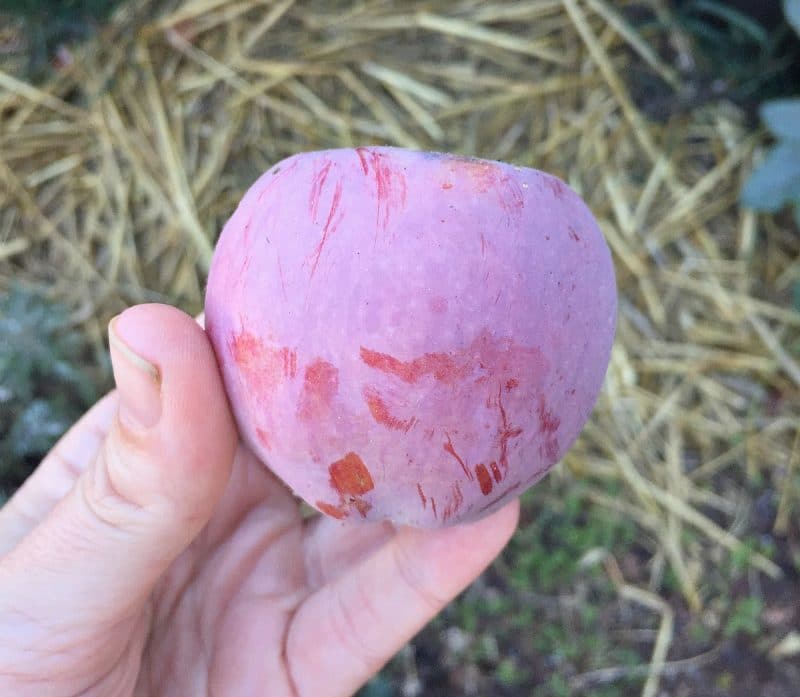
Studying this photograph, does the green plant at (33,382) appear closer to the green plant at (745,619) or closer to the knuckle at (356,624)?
the knuckle at (356,624)

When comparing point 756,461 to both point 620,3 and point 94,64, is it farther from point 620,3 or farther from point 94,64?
point 94,64

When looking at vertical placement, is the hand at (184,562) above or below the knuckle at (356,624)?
above

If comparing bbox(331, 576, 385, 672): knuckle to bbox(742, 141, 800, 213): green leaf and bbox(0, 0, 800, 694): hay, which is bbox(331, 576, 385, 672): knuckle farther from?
bbox(742, 141, 800, 213): green leaf

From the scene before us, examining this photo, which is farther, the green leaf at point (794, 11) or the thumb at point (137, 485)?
the green leaf at point (794, 11)

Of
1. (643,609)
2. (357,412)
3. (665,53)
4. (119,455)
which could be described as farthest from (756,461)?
(119,455)

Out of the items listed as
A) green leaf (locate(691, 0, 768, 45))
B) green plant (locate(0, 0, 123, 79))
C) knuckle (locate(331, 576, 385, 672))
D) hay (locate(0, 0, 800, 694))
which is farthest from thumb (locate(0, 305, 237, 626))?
green leaf (locate(691, 0, 768, 45))

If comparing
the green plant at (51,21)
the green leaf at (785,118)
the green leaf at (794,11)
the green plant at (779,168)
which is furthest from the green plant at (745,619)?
the green plant at (51,21)

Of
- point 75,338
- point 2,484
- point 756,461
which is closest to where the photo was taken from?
point 2,484
